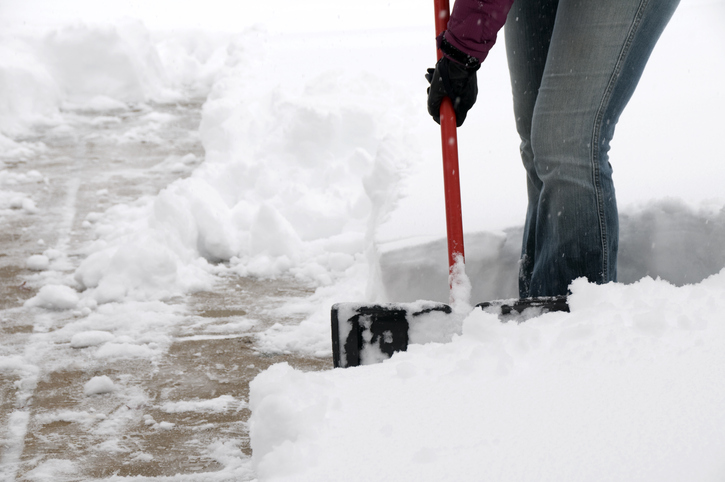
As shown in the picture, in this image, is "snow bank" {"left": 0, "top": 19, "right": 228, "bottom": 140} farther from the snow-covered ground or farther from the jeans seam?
the jeans seam

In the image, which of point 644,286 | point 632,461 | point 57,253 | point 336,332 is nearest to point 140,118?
point 57,253

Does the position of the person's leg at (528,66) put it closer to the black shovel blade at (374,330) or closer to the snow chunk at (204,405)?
the black shovel blade at (374,330)

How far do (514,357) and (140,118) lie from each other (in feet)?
15.1

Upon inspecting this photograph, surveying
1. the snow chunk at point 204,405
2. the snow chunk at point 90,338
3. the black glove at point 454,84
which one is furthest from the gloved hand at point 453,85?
the snow chunk at point 90,338

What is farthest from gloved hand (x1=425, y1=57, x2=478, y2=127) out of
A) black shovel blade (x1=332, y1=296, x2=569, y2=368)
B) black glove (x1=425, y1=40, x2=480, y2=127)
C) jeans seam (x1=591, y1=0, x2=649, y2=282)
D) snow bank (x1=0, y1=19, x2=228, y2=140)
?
snow bank (x1=0, y1=19, x2=228, y2=140)

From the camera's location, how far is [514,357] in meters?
1.15

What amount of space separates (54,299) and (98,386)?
70 centimetres

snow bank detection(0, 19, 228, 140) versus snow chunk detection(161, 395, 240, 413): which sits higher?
snow bank detection(0, 19, 228, 140)

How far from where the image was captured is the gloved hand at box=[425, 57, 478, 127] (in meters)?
1.65

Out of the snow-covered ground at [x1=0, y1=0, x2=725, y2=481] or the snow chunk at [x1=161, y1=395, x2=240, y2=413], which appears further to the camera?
the snow chunk at [x1=161, y1=395, x2=240, y2=413]

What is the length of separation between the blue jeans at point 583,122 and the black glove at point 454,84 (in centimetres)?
21

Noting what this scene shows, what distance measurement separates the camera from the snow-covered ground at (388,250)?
948mm

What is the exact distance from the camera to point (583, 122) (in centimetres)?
147

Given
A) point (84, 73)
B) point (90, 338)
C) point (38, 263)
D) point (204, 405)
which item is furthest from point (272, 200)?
point (84, 73)
